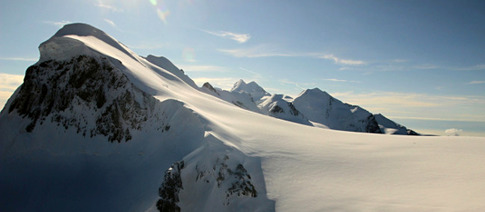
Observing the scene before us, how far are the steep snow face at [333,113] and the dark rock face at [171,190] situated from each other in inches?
4435

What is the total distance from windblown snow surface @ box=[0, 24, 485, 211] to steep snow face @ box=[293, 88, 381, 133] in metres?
109

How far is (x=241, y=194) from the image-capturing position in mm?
10031

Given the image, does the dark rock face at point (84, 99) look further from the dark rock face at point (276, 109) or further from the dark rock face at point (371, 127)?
the dark rock face at point (371, 127)

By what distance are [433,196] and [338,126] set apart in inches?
4686

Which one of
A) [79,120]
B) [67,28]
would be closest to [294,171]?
[79,120]

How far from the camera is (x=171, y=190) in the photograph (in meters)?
11.3

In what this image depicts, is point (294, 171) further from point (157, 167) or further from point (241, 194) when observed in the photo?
point (157, 167)

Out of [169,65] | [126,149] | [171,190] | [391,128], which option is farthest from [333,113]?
[171,190]

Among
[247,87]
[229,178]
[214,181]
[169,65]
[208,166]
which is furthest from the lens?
[247,87]

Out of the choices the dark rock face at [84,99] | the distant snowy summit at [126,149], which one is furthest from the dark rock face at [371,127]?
the dark rock face at [84,99]

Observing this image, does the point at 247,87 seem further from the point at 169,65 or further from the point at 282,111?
the point at 169,65

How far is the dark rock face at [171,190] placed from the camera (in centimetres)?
1095

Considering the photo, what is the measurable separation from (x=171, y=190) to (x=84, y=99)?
11616mm

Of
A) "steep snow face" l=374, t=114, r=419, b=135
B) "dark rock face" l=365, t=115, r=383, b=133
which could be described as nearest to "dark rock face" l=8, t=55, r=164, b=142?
"dark rock face" l=365, t=115, r=383, b=133
